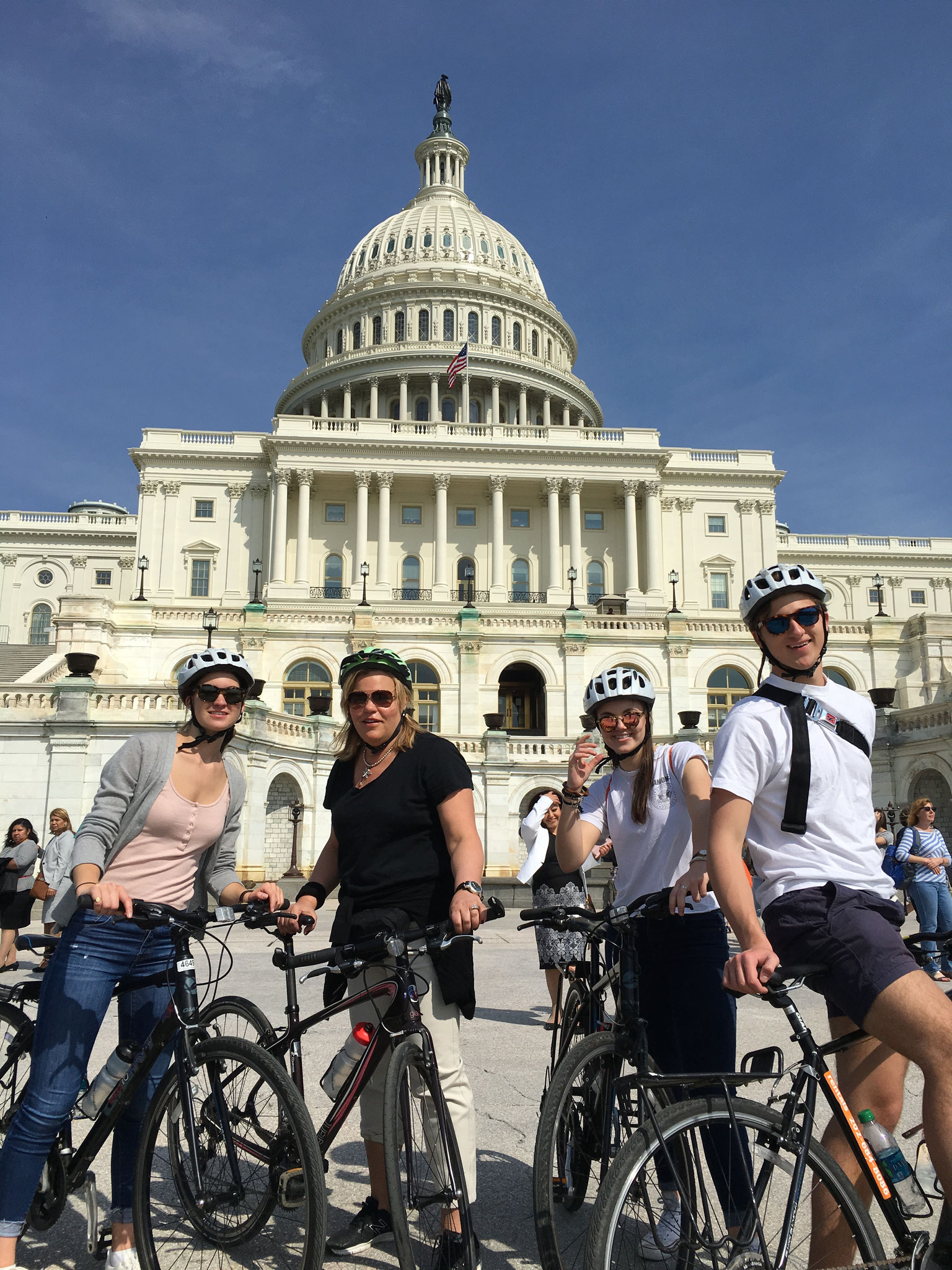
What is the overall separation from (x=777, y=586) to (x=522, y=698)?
1765 inches

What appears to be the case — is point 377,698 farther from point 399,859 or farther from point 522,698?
point 522,698

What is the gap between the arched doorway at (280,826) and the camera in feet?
99.6

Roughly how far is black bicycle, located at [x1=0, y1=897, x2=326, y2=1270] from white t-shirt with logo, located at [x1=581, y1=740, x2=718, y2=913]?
2078 millimetres

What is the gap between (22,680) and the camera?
3478 centimetres

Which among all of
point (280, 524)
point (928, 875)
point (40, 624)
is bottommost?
point (928, 875)

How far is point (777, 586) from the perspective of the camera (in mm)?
4477

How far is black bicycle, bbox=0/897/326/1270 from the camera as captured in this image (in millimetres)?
4234

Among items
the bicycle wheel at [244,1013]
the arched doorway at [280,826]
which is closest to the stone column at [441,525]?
the arched doorway at [280,826]

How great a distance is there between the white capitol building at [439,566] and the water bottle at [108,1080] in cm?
2259

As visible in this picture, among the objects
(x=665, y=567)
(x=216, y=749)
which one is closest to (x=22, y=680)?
(x=216, y=749)

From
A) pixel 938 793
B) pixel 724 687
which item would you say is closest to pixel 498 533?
pixel 724 687

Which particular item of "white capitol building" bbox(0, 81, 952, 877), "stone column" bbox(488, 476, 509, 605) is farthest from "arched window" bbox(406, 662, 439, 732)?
"stone column" bbox(488, 476, 509, 605)

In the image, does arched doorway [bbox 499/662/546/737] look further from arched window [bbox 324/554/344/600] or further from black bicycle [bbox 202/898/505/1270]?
black bicycle [bbox 202/898/505/1270]

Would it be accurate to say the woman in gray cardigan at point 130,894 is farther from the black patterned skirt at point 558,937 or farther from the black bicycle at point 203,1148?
the black patterned skirt at point 558,937
